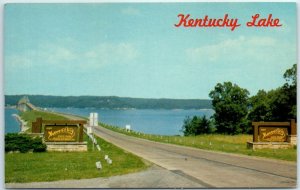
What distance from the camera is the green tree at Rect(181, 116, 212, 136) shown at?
2327cm

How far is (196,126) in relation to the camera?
82.7 ft

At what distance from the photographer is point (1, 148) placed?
1875 centimetres

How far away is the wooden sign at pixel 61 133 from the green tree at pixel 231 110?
224 inches

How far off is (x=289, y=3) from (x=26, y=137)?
10.7 meters

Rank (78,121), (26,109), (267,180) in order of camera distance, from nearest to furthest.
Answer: (267,180) → (26,109) → (78,121)

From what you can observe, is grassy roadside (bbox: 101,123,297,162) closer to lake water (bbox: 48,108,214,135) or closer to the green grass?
lake water (bbox: 48,108,214,135)

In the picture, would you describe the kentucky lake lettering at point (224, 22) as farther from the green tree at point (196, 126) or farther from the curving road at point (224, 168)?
the curving road at point (224, 168)

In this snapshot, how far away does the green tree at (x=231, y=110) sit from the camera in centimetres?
2072

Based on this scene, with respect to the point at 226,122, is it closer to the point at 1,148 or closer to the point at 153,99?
the point at 153,99

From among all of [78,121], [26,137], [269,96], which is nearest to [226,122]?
[269,96]

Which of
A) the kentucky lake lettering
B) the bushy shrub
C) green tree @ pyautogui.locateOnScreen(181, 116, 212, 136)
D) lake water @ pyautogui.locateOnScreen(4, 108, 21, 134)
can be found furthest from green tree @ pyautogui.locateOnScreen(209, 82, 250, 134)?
lake water @ pyautogui.locateOnScreen(4, 108, 21, 134)

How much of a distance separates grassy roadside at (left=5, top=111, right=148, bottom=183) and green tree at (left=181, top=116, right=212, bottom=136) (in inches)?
117

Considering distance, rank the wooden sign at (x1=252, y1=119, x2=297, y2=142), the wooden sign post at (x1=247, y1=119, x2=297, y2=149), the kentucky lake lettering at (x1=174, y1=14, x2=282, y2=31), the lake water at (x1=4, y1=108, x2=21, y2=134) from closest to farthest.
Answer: the lake water at (x1=4, y1=108, x2=21, y2=134), the kentucky lake lettering at (x1=174, y1=14, x2=282, y2=31), the wooden sign post at (x1=247, y1=119, x2=297, y2=149), the wooden sign at (x1=252, y1=119, x2=297, y2=142)

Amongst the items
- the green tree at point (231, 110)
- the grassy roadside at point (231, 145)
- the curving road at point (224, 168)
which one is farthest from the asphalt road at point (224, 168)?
the green tree at point (231, 110)
